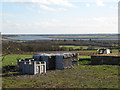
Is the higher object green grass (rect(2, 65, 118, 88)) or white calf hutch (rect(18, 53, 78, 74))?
white calf hutch (rect(18, 53, 78, 74))

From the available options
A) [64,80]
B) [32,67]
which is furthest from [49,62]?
[64,80]

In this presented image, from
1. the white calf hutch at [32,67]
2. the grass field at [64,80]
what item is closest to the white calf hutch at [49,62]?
the white calf hutch at [32,67]

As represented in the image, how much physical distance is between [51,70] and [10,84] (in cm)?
687

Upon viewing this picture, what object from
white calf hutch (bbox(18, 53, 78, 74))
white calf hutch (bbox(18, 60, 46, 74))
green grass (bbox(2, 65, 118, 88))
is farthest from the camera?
white calf hutch (bbox(18, 53, 78, 74))

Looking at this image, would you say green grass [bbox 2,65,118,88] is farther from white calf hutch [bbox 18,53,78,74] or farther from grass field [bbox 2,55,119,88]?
white calf hutch [bbox 18,53,78,74]

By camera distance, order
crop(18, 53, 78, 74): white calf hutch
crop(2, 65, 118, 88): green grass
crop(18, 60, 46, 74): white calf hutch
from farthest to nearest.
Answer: crop(18, 53, 78, 74): white calf hutch < crop(18, 60, 46, 74): white calf hutch < crop(2, 65, 118, 88): green grass

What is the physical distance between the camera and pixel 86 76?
1978cm

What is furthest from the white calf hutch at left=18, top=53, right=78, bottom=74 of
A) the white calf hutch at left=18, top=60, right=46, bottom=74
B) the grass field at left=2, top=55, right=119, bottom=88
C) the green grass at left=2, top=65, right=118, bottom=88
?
the green grass at left=2, top=65, right=118, bottom=88

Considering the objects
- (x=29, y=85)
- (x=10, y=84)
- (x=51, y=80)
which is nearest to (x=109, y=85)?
(x=51, y=80)

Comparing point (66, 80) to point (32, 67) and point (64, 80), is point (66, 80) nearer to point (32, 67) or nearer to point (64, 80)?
point (64, 80)

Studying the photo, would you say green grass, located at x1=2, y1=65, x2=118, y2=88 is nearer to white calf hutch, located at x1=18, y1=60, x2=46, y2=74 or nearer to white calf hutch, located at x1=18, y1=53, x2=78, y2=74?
white calf hutch, located at x1=18, y1=60, x2=46, y2=74

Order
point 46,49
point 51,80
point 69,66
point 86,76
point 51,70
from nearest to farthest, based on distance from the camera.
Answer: point 51,80 < point 86,76 < point 51,70 < point 69,66 < point 46,49

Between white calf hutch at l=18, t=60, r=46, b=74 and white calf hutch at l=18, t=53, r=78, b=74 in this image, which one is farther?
white calf hutch at l=18, t=53, r=78, b=74

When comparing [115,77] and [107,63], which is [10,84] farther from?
[107,63]
